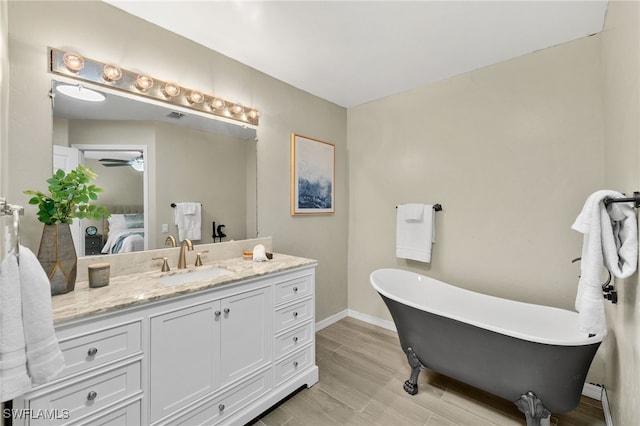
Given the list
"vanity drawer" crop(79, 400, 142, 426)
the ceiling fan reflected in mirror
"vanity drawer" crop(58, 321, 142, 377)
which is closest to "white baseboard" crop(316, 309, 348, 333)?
"vanity drawer" crop(79, 400, 142, 426)

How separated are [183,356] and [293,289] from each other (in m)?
0.80

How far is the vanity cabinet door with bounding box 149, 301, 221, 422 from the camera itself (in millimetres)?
1313

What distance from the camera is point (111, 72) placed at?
1.62 metres

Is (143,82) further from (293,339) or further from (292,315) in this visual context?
(293,339)

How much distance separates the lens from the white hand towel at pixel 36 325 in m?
0.77

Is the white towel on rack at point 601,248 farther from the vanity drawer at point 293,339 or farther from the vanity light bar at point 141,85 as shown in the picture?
the vanity light bar at point 141,85

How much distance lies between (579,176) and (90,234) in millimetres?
3349

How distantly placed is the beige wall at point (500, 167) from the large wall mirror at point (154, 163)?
1563 millimetres

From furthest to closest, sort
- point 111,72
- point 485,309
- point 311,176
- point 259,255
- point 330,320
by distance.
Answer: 1. point 330,320
2. point 311,176
3. point 485,309
4. point 259,255
5. point 111,72

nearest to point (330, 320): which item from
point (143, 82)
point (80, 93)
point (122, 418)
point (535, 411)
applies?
point (535, 411)

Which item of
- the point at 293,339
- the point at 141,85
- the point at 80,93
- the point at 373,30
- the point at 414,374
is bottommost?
the point at 414,374

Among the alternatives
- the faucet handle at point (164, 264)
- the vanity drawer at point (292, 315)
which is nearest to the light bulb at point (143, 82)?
the faucet handle at point (164, 264)

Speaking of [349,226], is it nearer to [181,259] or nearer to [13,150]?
[181,259]

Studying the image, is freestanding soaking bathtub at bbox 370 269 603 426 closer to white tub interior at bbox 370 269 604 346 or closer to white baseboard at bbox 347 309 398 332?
white tub interior at bbox 370 269 604 346
